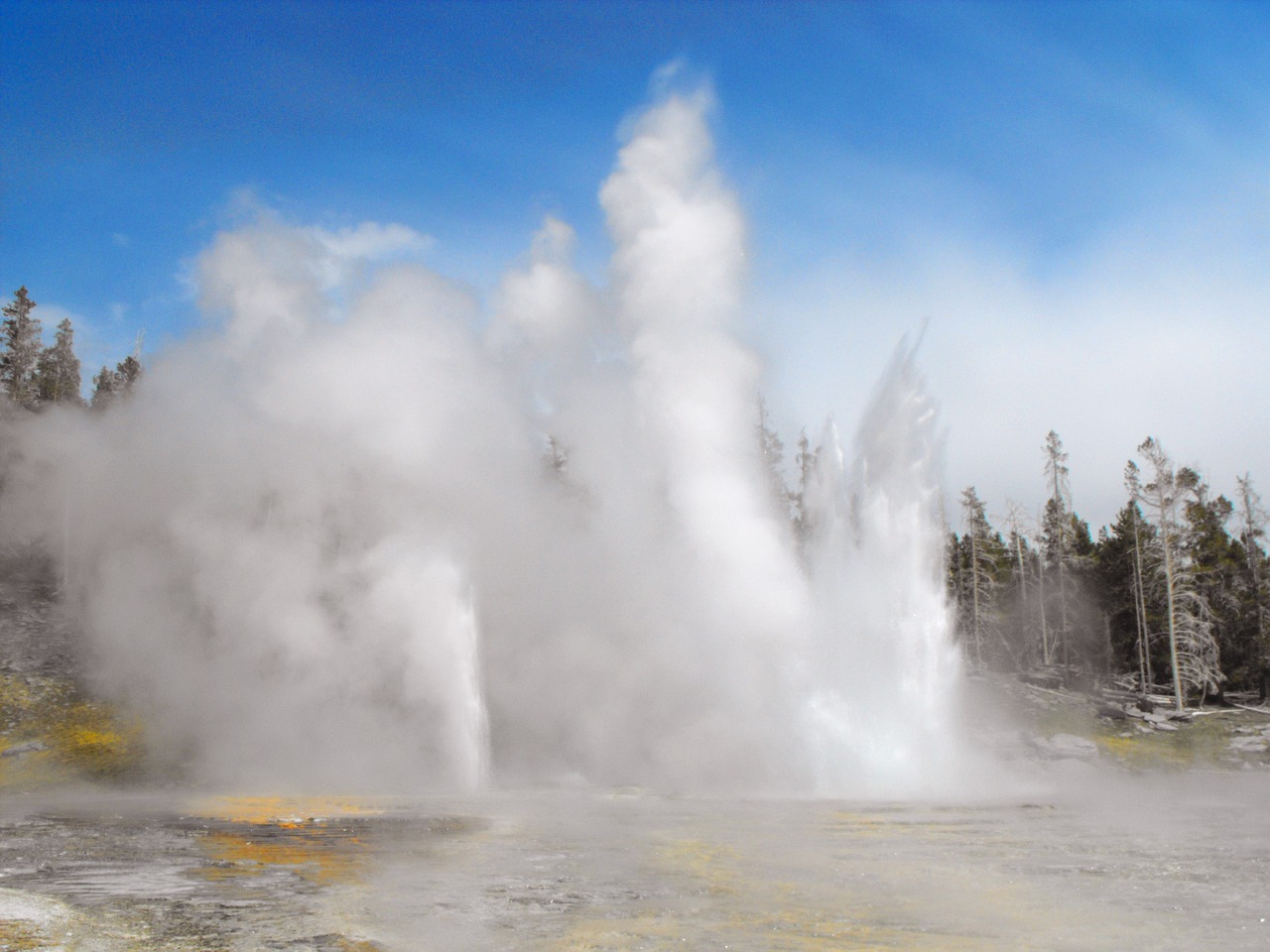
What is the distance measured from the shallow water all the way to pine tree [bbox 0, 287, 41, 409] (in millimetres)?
47132

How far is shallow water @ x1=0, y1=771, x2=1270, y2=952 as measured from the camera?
11.2 meters

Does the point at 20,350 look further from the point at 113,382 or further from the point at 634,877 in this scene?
the point at 634,877

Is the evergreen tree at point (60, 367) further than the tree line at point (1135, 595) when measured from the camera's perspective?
Yes

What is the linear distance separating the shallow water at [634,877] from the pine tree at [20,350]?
155 feet

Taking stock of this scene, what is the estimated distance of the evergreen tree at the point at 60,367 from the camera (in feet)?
230

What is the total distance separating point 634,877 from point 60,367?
244 ft

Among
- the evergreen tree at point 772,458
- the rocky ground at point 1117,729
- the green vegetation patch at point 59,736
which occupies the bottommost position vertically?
the rocky ground at point 1117,729

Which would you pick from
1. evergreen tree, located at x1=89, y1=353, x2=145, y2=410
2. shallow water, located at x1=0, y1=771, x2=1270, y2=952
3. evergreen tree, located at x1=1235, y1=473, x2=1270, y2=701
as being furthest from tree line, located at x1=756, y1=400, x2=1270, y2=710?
evergreen tree, located at x1=89, y1=353, x2=145, y2=410

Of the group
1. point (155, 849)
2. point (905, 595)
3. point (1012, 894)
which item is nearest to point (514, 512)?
point (905, 595)

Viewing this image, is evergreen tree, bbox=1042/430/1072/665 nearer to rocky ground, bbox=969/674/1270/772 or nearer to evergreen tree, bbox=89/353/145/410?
rocky ground, bbox=969/674/1270/772

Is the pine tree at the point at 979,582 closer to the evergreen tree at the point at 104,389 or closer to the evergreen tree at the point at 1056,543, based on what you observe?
the evergreen tree at the point at 1056,543

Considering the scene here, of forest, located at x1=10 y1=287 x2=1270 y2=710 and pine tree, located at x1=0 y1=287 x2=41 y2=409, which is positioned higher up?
pine tree, located at x1=0 y1=287 x2=41 y2=409

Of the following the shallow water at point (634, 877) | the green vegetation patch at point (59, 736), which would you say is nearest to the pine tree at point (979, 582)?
the shallow water at point (634, 877)

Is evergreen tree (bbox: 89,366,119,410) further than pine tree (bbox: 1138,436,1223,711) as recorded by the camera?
Yes
